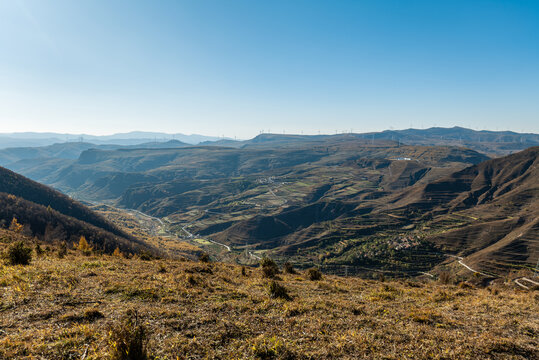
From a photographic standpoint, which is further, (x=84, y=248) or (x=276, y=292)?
(x=84, y=248)

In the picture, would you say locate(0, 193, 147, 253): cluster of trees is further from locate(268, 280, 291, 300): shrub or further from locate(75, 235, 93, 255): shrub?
→ locate(268, 280, 291, 300): shrub

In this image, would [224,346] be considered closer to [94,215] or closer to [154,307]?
[154,307]

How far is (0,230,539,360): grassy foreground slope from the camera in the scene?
1123 centimetres

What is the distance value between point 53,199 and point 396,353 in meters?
179

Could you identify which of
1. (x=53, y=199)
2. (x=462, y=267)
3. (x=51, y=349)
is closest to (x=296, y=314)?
(x=51, y=349)

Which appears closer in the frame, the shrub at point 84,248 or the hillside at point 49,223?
the shrub at point 84,248

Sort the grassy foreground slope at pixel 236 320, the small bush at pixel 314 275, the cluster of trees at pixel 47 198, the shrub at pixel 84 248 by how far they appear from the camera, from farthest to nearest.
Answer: the cluster of trees at pixel 47 198 < the shrub at pixel 84 248 < the small bush at pixel 314 275 < the grassy foreground slope at pixel 236 320

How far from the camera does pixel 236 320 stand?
48.2 feet

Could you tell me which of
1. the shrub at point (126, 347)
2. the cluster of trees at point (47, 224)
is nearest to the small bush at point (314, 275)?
the shrub at point (126, 347)

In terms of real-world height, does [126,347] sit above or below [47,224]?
above

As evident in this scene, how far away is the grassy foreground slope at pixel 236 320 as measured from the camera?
1123 cm

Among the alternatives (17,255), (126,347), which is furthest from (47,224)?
(126,347)

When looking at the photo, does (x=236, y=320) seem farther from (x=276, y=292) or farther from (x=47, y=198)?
(x=47, y=198)

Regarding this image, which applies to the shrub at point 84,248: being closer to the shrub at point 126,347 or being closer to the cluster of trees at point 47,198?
the shrub at point 126,347
